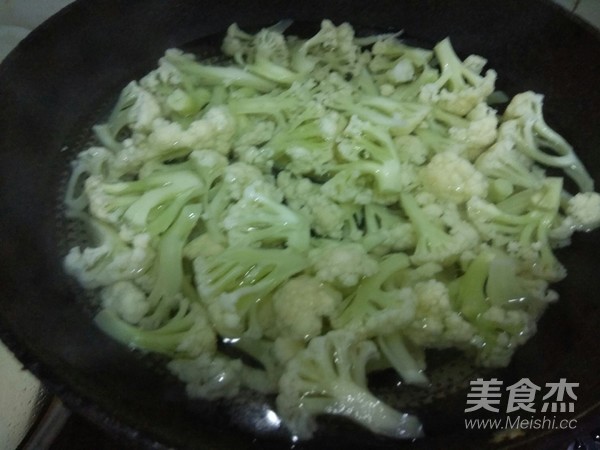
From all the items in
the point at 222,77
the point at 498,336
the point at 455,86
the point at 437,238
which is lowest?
the point at 498,336

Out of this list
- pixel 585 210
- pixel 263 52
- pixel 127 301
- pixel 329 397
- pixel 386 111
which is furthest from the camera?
pixel 263 52

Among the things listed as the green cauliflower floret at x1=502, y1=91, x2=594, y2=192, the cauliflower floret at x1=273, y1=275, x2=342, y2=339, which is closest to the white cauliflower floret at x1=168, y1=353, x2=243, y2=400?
the cauliflower floret at x1=273, y1=275, x2=342, y2=339

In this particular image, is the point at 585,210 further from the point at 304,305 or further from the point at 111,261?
the point at 111,261

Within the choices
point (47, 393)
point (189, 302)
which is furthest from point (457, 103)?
point (47, 393)

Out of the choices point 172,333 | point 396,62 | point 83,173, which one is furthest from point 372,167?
point 83,173

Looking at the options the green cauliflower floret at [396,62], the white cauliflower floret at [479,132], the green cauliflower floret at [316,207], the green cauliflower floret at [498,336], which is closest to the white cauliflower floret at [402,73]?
the green cauliflower floret at [396,62]

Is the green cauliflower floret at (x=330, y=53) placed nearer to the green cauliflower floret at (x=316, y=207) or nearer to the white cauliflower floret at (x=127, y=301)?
the green cauliflower floret at (x=316, y=207)

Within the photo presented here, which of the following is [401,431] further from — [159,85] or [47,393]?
[159,85]
